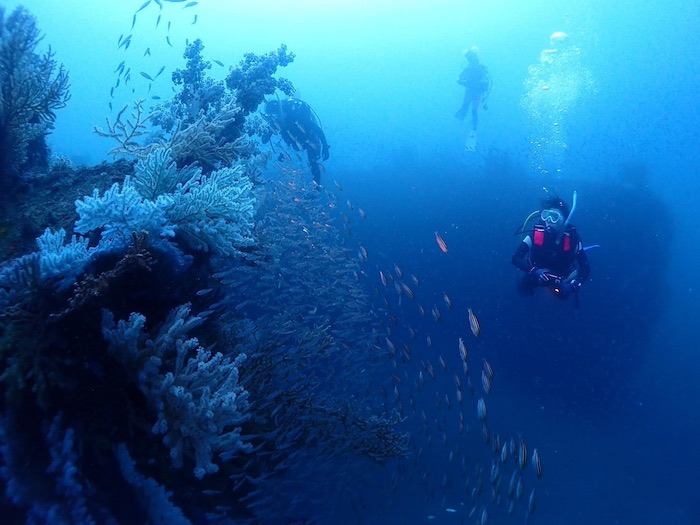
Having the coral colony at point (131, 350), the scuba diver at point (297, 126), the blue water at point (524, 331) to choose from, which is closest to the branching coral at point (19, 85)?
the coral colony at point (131, 350)

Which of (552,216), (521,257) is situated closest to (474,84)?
(552,216)

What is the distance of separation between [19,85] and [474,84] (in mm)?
24692

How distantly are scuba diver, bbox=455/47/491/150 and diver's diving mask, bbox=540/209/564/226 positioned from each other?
51.0 feet

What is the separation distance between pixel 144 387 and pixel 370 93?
112912 millimetres

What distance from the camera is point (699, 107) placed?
52.0m

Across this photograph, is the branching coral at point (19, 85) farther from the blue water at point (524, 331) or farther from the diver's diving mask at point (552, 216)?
the diver's diving mask at point (552, 216)

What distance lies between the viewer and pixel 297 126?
13.4m

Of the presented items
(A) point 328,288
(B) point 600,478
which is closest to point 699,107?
(B) point 600,478

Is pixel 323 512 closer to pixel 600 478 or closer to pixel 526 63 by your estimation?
pixel 600 478

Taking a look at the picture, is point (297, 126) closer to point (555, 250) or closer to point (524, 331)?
point (555, 250)

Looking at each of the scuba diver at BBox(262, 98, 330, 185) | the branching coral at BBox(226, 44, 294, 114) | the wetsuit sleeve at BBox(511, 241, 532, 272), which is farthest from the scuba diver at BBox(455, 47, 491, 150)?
the branching coral at BBox(226, 44, 294, 114)

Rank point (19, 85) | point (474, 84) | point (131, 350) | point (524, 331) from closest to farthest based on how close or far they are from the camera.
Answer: point (131, 350) < point (19, 85) < point (524, 331) < point (474, 84)

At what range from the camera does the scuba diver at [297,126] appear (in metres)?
13.1

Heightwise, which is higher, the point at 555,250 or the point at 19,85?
the point at 555,250
